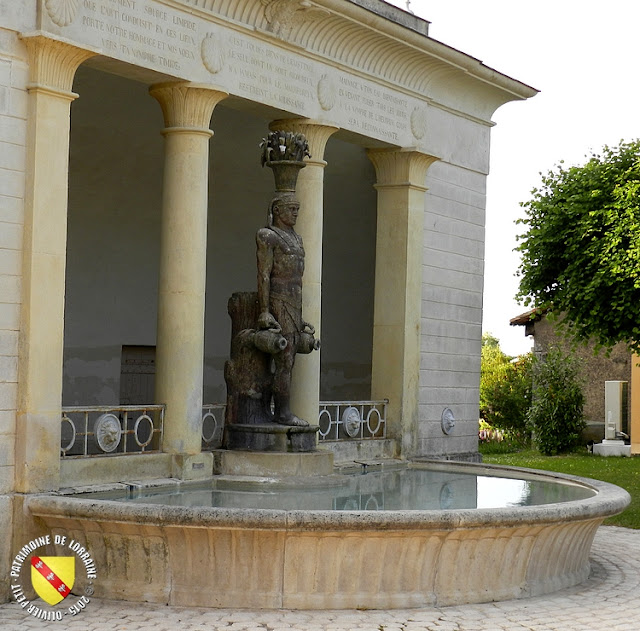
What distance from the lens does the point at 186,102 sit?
37.2 feet

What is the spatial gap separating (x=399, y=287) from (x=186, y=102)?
440 cm

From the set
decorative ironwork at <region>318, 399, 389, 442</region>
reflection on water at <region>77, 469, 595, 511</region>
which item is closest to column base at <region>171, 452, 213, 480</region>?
reflection on water at <region>77, 469, 595, 511</region>

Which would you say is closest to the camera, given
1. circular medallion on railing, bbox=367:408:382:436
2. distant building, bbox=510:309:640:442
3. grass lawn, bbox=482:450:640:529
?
circular medallion on railing, bbox=367:408:382:436

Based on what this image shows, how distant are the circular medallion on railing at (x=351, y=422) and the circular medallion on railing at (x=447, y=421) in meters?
1.64

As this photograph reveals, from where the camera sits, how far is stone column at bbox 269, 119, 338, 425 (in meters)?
12.9

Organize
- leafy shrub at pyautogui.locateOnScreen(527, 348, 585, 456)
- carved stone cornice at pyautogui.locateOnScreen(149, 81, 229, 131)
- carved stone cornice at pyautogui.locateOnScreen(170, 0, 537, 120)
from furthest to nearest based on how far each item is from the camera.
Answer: leafy shrub at pyautogui.locateOnScreen(527, 348, 585, 456)
carved stone cornice at pyautogui.locateOnScreen(170, 0, 537, 120)
carved stone cornice at pyautogui.locateOnScreen(149, 81, 229, 131)

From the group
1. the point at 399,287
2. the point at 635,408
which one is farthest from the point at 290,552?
the point at 635,408

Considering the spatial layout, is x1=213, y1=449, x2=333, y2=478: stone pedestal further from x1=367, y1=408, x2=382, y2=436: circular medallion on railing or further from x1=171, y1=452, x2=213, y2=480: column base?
x1=367, y1=408, x2=382, y2=436: circular medallion on railing

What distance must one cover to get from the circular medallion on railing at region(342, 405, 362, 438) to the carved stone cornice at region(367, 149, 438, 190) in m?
2.99

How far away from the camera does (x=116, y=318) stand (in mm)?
16719

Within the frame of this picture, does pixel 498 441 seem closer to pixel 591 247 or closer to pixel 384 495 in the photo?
pixel 591 247

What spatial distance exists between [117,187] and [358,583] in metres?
9.36

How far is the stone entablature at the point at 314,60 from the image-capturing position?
1057cm

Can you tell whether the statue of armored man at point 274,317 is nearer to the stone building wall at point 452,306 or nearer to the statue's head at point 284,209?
the statue's head at point 284,209
